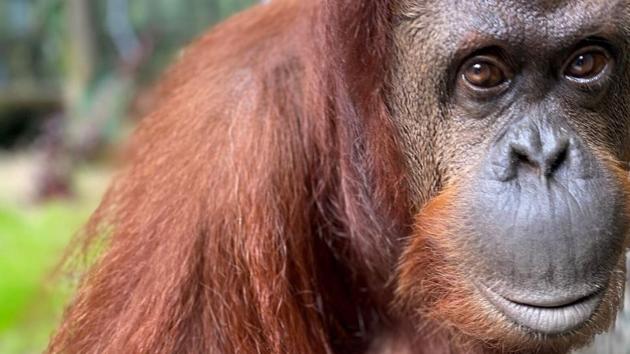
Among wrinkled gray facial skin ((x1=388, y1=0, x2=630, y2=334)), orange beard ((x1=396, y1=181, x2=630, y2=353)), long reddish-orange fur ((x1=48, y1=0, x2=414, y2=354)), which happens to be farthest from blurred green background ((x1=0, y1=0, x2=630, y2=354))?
wrinkled gray facial skin ((x1=388, y1=0, x2=630, y2=334))

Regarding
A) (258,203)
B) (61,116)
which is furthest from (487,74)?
(61,116)

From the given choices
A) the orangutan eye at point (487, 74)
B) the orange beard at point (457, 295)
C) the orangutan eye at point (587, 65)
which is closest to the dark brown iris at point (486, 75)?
the orangutan eye at point (487, 74)

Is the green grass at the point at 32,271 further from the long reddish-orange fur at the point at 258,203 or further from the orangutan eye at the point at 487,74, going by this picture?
the orangutan eye at the point at 487,74

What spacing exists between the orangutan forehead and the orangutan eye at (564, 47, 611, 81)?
0.05m

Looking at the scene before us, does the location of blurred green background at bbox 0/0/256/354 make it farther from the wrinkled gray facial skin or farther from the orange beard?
the wrinkled gray facial skin

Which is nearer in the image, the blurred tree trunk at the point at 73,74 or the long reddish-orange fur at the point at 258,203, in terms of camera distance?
the long reddish-orange fur at the point at 258,203

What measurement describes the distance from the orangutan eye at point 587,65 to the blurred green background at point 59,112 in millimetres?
1854

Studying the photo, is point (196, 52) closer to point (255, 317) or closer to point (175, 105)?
point (175, 105)

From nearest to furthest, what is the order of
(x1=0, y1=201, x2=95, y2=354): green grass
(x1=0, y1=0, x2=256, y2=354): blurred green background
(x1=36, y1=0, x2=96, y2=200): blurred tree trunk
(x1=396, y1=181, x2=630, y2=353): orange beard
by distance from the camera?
(x1=396, y1=181, x2=630, y2=353): orange beard
(x1=0, y1=201, x2=95, y2=354): green grass
(x1=0, y1=0, x2=256, y2=354): blurred green background
(x1=36, y1=0, x2=96, y2=200): blurred tree trunk

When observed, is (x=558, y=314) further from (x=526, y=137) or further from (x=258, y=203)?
(x=258, y=203)

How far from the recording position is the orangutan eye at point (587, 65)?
91.9 inches

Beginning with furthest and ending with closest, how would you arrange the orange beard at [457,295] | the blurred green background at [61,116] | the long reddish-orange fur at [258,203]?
1. the blurred green background at [61,116]
2. the long reddish-orange fur at [258,203]
3. the orange beard at [457,295]

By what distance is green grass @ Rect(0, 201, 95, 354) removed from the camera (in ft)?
14.1

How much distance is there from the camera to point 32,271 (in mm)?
5695
